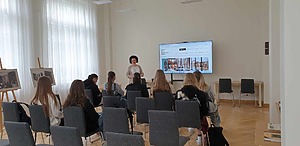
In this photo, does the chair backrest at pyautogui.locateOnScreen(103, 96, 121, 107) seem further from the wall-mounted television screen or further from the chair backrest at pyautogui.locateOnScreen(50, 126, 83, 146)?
the wall-mounted television screen

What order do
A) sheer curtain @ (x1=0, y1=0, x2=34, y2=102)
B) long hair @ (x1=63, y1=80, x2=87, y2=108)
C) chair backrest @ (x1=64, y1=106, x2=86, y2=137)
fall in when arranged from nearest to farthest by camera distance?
chair backrest @ (x1=64, y1=106, x2=86, y2=137)
long hair @ (x1=63, y1=80, x2=87, y2=108)
sheer curtain @ (x1=0, y1=0, x2=34, y2=102)

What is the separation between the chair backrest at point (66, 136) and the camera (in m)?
2.49

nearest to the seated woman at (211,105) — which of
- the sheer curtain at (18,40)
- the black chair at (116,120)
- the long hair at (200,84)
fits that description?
the long hair at (200,84)

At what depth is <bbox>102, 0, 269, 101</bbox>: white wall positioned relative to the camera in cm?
792

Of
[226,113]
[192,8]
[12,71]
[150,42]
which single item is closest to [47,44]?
[12,71]

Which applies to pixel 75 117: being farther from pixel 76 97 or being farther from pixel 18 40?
pixel 18 40

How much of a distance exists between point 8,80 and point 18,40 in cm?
143

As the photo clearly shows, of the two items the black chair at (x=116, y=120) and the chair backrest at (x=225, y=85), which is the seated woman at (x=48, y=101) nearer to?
the black chair at (x=116, y=120)

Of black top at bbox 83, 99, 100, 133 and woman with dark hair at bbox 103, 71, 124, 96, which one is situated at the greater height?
woman with dark hair at bbox 103, 71, 124, 96

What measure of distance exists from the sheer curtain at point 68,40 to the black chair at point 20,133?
15.6 feet

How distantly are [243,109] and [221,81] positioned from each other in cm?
101

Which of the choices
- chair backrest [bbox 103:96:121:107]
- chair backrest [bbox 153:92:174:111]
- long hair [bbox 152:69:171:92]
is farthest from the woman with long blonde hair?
chair backrest [bbox 103:96:121:107]

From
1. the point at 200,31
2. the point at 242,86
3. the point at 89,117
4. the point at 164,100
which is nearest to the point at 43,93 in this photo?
the point at 89,117

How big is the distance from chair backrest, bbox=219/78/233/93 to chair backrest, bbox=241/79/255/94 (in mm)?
353
